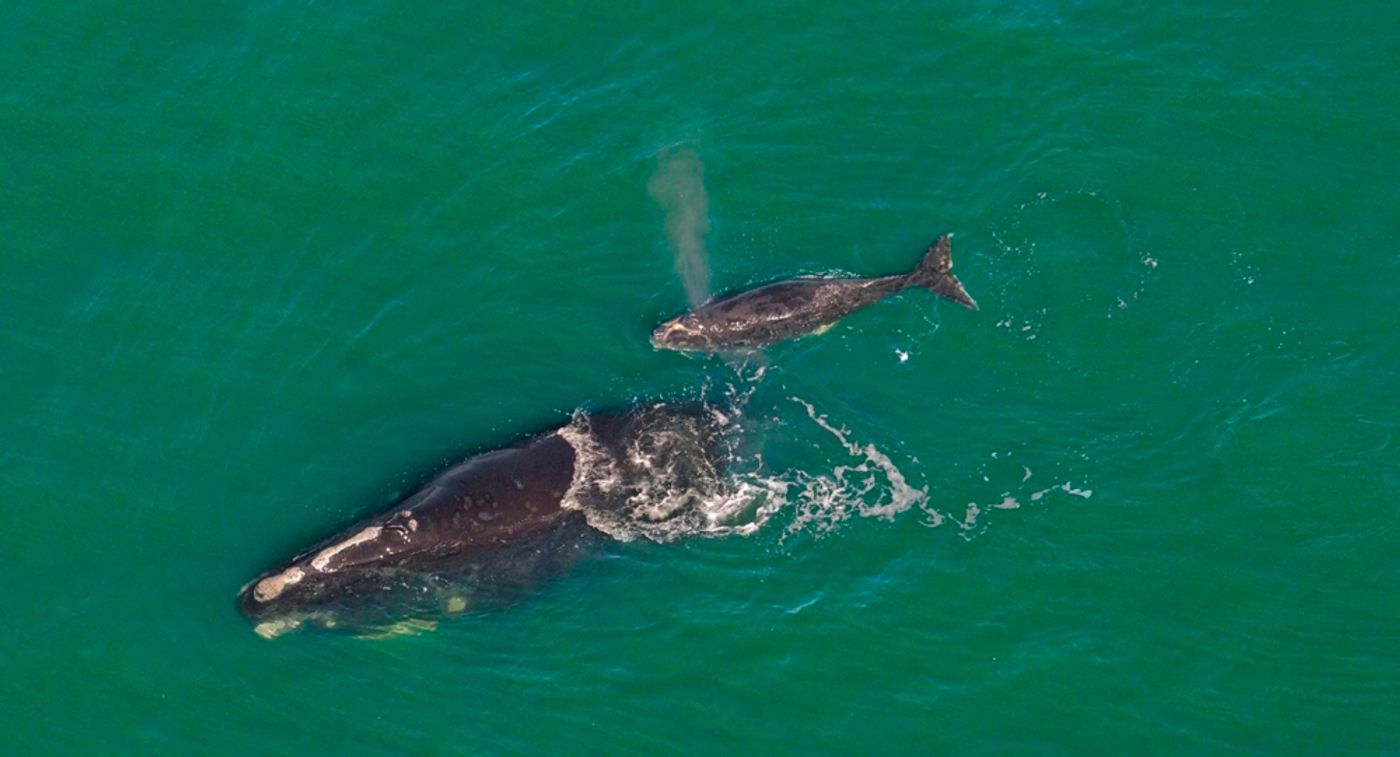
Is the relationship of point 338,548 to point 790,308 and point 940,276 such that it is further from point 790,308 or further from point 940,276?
point 940,276

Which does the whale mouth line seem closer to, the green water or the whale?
the whale

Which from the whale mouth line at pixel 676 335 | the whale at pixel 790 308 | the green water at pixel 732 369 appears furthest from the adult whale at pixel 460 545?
the whale at pixel 790 308

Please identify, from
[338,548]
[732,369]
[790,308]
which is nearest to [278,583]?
[338,548]

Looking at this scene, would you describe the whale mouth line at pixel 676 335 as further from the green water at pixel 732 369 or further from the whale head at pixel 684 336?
the green water at pixel 732 369

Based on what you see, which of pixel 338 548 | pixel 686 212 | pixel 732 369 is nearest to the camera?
pixel 338 548

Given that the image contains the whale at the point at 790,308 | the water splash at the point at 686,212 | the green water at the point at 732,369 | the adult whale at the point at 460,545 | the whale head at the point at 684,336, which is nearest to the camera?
the green water at the point at 732,369

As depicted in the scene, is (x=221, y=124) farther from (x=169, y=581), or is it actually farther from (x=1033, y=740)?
(x=1033, y=740)
